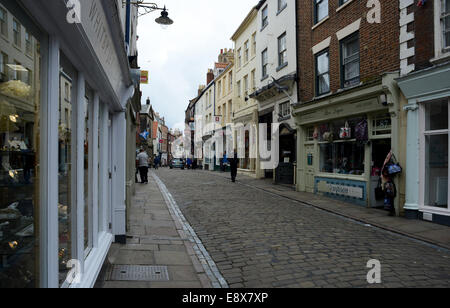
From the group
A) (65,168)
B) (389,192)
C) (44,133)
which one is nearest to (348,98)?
(389,192)

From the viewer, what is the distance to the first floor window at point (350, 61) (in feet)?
37.9

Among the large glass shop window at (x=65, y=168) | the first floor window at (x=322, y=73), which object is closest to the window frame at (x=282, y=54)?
the first floor window at (x=322, y=73)

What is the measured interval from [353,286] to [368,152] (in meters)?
7.34

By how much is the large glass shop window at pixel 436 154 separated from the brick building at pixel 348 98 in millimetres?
669

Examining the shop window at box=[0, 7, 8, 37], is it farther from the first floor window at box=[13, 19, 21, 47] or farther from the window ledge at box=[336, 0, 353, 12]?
the window ledge at box=[336, 0, 353, 12]

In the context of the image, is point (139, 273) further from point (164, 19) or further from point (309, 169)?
point (309, 169)

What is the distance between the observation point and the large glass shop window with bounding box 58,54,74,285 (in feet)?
8.82

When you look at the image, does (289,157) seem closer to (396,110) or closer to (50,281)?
(396,110)

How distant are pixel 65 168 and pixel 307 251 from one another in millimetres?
4043

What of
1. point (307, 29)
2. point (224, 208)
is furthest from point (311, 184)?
point (307, 29)

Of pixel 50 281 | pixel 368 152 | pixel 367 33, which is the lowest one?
pixel 50 281

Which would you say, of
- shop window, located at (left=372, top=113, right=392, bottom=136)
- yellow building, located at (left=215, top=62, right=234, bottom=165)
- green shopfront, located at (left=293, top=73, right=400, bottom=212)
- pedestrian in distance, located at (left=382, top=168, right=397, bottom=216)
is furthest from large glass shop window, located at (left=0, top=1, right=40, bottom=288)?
yellow building, located at (left=215, top=62, right=234, bottom=165)

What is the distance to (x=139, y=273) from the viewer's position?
4.51m
